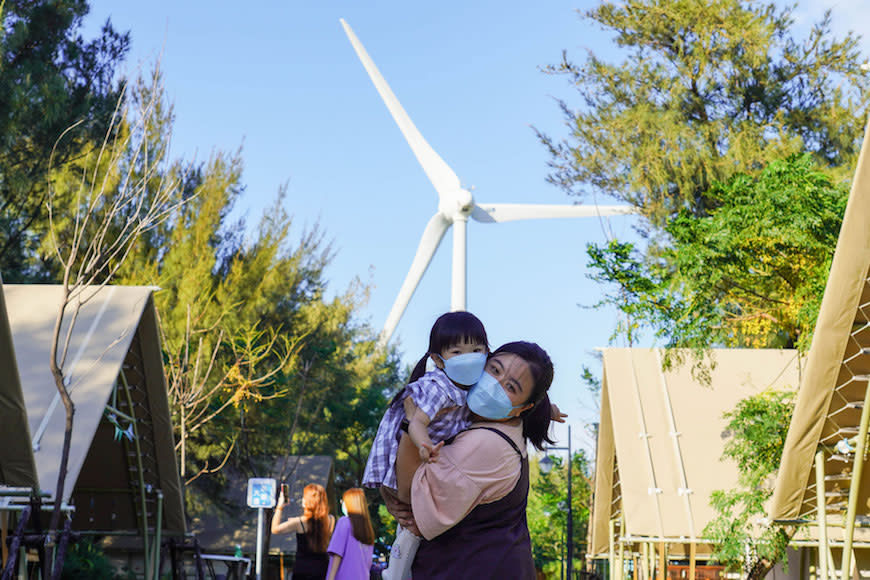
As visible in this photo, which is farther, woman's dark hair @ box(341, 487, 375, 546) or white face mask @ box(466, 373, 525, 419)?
woman's dark hair @ box(341, 487, 375, 546)

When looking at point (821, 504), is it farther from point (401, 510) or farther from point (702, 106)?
point (702, 106)

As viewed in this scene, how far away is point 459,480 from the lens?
285 cm

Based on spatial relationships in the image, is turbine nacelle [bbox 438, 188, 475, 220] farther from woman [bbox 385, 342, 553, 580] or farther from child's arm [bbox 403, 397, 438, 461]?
child's arm [bbox 403, 397, 438, 461]

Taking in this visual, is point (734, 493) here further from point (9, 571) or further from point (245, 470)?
point (245, 470)

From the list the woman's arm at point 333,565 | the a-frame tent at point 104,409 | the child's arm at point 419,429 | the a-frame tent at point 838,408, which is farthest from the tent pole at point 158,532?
the child's arm at point 419,429

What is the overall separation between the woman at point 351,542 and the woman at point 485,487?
10.4ft

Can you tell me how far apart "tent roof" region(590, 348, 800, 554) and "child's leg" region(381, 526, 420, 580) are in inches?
439

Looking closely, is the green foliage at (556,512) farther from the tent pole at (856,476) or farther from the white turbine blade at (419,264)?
the tent pole at (856,476)

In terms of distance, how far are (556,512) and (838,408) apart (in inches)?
1324

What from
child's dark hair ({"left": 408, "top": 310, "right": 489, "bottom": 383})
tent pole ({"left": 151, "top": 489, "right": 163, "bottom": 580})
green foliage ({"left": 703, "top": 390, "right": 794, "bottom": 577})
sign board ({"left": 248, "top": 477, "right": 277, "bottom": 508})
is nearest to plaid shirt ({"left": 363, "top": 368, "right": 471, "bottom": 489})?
child's dark hair ({"left": 408, "top": 310, "right": 489, "bottom": 383})

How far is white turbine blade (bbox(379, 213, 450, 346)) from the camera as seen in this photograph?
24594 mm

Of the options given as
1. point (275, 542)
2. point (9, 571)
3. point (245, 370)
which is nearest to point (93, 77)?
point (245, 370)

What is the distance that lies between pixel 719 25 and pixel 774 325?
9763 millimetres

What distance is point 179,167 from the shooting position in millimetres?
22969
